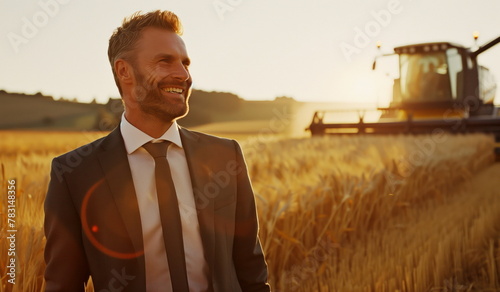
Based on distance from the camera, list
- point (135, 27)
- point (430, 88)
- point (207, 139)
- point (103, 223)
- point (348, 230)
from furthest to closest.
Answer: point (430, 88) → point (348, 230) → point (207, 139) → point (135, 27) → point (103, 223)

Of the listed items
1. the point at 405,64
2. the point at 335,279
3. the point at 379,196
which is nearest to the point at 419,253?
the point at 335,279

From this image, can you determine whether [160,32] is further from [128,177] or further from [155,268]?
[155,268]

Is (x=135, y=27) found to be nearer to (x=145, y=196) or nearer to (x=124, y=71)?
(x=124, y=71)

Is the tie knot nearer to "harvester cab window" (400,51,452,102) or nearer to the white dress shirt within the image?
the white dress shirt

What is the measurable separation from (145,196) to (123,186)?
0.24ft

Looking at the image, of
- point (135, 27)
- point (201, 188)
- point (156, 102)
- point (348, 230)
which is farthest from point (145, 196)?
point (348, 230)

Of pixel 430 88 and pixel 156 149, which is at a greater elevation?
pixel 430 88

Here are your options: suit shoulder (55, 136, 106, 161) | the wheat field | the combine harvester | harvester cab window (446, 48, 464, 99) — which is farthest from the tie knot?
harvester cab window (446, 48, 464, 99)

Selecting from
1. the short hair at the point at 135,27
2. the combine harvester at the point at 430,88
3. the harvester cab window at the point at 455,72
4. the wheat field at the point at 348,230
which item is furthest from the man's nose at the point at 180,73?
the harvester cab window at the point at 455,72

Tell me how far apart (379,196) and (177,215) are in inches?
121

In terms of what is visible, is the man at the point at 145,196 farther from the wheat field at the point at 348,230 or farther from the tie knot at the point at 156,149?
the wheat field at the point at 348,230

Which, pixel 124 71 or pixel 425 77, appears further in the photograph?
pixel 425 77

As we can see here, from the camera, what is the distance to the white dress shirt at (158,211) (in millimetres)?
1428

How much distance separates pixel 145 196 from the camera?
4.72ft
